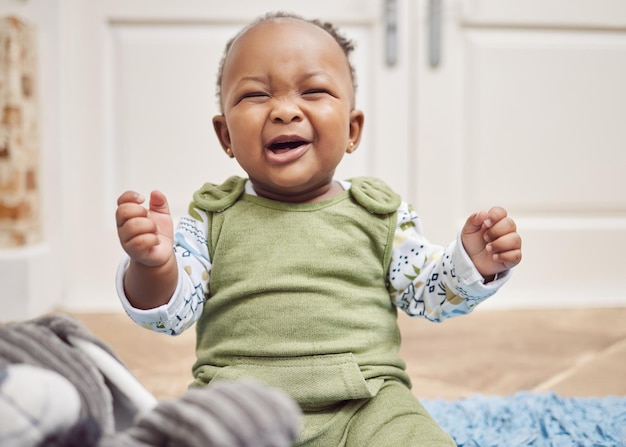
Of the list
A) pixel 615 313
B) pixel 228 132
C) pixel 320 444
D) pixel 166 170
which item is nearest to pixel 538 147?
pixel 615 313

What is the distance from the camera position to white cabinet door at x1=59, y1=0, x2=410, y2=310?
5.74 ft

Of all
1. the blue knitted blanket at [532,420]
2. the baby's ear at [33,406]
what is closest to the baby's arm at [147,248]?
the baby's ear at [33,406]

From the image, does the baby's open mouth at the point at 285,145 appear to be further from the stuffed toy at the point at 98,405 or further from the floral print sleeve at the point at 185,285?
the stuffed toy at the point at 98,405

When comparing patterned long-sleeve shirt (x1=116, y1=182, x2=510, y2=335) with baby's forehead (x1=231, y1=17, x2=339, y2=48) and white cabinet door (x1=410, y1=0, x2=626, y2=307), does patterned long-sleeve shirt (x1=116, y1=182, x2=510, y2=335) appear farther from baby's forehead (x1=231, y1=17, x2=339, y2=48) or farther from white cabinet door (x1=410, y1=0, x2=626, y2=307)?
white cabinet door (x1=410, y1=0, x2=626, y2=307)

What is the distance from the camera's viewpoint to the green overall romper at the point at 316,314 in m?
0.68

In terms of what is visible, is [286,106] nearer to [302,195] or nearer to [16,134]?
[302,195]

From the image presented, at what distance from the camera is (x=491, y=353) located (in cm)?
133

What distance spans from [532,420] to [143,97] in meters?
1.26

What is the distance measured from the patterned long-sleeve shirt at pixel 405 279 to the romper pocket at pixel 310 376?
0.26ft

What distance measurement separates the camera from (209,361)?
2.39 ft

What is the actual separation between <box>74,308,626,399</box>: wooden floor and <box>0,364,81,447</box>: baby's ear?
674 millimetres

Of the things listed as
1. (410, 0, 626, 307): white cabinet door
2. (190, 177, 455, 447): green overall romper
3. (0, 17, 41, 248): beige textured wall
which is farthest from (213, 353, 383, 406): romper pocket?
(410, 0, 626, 307): white cabinet door

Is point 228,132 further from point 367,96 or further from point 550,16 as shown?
point 550,16

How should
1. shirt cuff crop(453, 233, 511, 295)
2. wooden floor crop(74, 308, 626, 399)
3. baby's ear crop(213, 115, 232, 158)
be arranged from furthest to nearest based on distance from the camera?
wooden floor crop(74, 308, 626, 399)
baby's ear crop(213, 115, 232, 158)
shirt cuff crop(453, 233, 511, 295)
